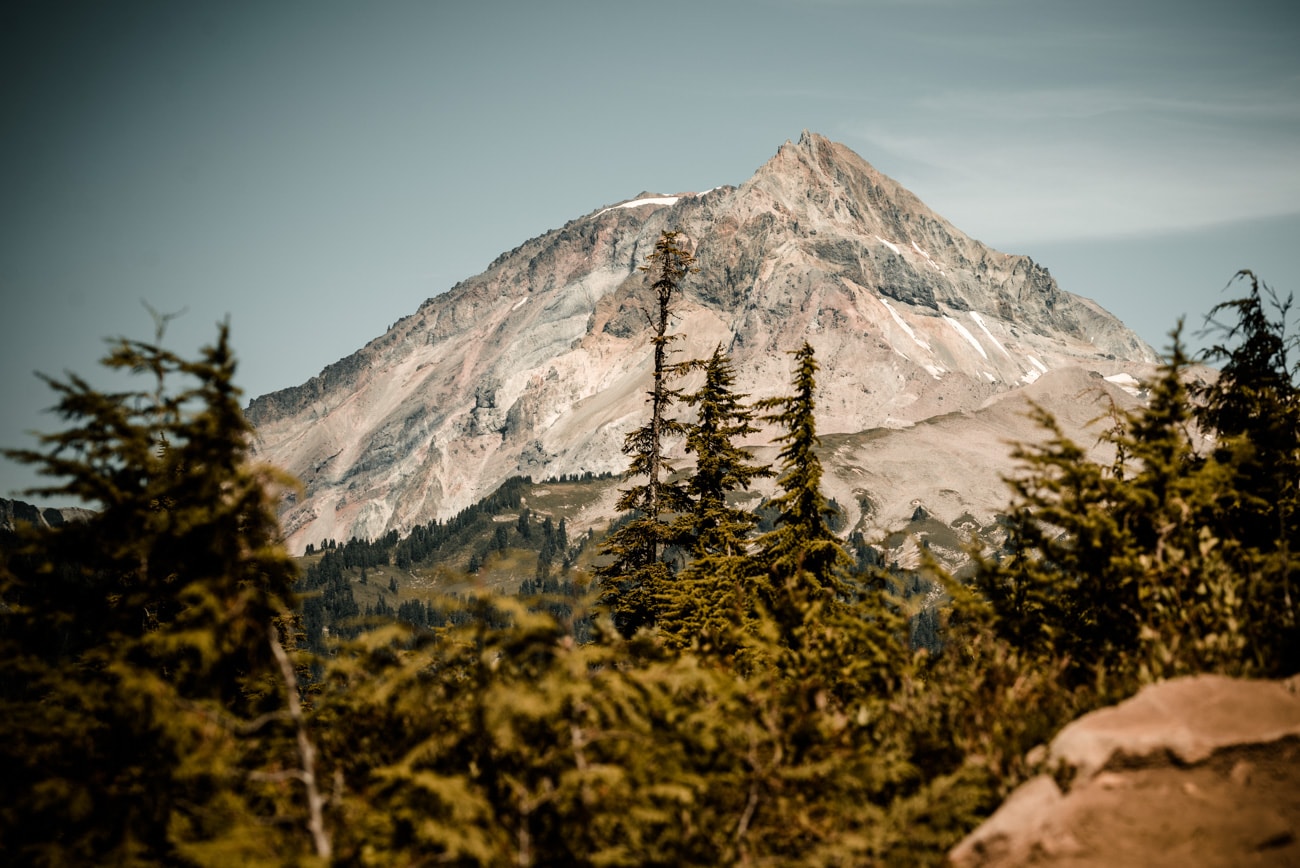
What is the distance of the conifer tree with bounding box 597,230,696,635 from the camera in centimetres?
2705

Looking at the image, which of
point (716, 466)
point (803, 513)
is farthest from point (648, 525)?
point (803, 513)

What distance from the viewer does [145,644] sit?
848cm

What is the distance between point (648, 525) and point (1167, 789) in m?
20.5

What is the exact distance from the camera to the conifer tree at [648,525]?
2705 centimetres

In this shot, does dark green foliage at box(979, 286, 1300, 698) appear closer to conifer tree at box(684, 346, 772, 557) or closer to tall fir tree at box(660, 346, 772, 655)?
tall fir tree at box(660, 346, 772, 655)

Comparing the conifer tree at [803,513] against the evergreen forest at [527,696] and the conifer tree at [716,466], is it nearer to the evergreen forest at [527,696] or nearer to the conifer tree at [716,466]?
the conifer tree at [716,466]

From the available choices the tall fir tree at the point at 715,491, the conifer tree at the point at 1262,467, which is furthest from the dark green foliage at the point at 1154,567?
the tall fir tree at the point at 715,491

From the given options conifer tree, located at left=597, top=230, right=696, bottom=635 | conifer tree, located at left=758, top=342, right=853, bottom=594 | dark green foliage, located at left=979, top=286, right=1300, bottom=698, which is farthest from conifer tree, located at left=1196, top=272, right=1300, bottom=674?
conifer tree, located at left=597, top=230, right=696, bottom=635

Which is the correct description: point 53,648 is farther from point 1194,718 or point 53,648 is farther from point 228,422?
point 1194,718

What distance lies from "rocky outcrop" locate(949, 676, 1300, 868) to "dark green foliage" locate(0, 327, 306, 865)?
613 centimetres

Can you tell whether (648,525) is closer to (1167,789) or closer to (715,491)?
(715,491)

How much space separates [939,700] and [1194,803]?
2.53 metres

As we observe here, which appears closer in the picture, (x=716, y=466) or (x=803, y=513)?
(x=803, y=513)

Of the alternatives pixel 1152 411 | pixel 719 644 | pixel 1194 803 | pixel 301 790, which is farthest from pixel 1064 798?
pixel 301 790
